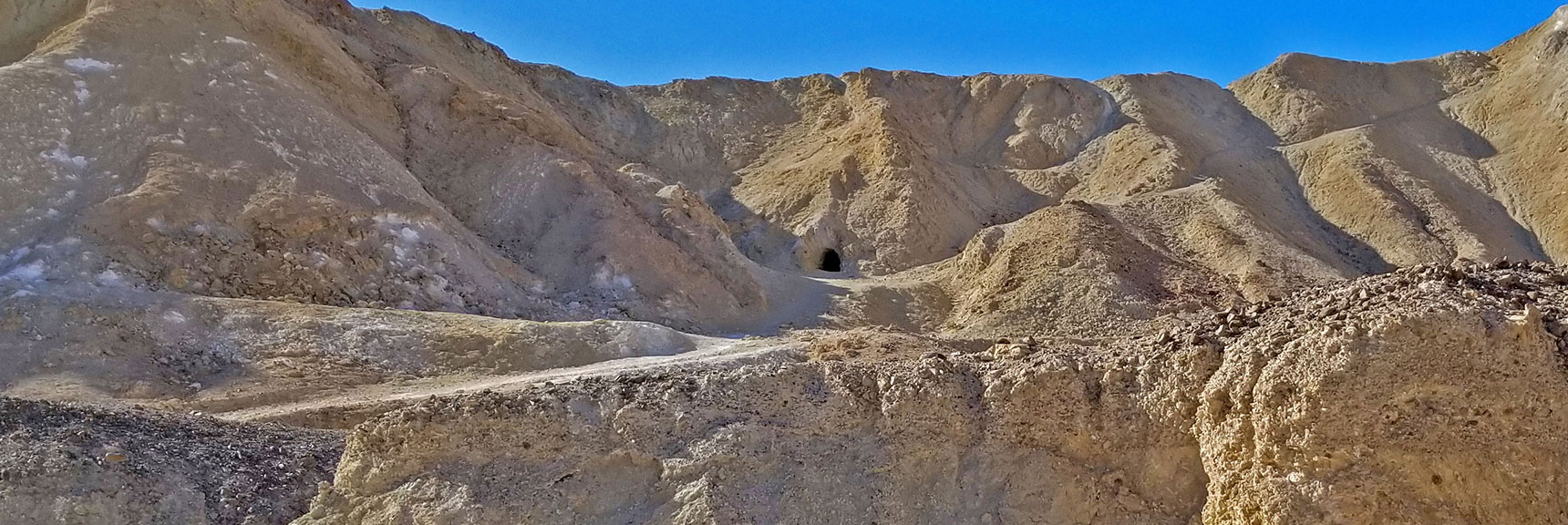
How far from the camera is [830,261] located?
3266 cm

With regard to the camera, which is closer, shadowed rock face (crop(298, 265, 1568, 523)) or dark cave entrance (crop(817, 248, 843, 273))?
shadowed rock face (crop(298, 265, 1568, 523))

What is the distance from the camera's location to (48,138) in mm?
17734

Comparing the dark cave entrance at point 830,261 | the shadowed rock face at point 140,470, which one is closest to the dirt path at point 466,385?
the shadowed rock face at point 140,470

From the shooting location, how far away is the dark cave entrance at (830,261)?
32.2 m

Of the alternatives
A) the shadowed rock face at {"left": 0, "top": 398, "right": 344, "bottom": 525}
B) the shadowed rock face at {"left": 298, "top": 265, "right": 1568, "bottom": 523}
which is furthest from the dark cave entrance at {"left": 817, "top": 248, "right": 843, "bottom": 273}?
the shadowed rock face at {"left": 298, "top": 265, "right": 1568, "bottom": 523}

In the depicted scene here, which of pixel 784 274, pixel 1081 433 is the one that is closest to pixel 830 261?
pixel 784 274

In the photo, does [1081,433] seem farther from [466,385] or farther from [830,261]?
[830,261]

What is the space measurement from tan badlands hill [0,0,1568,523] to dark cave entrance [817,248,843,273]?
46 centimetres

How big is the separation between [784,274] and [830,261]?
5.19 metres

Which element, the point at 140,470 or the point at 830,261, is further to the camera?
the point at 830,261

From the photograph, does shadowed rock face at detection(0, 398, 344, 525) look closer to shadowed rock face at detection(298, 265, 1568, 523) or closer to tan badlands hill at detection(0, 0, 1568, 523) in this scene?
tan badlands hill at detection(0, 0, 1568, 523)

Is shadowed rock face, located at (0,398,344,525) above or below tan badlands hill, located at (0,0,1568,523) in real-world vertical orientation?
below

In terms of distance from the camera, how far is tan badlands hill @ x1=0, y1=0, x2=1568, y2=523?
5.16 metres

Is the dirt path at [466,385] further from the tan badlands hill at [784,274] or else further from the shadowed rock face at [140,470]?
the shadowed rock face at [140,470]
